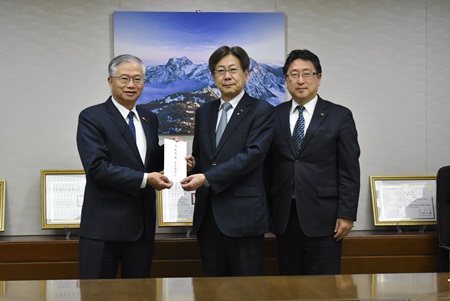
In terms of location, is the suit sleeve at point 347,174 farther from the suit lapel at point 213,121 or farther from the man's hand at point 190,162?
the man's hand at point 190,162

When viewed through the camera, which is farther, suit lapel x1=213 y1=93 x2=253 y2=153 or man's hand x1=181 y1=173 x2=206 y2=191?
suit lapel x1=213 y1=93 x2=253 y2=153

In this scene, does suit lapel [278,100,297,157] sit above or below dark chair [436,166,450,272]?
above

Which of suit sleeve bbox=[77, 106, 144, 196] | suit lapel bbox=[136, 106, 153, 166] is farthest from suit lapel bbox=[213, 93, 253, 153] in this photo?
suit sleeve bbox=[77, 106, 144, 196]

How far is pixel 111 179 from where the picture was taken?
3.22 meters

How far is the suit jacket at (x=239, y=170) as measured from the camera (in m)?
3.33

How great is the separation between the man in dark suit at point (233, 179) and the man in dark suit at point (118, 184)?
0.27 meters

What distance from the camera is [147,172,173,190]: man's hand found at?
3270 mm


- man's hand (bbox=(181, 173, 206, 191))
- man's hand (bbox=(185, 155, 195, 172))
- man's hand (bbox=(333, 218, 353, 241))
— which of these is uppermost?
man's hand (bbox=(185, 155, 195, 172))

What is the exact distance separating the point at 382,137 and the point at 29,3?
2.73 meters

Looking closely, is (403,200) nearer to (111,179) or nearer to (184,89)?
(184,89)

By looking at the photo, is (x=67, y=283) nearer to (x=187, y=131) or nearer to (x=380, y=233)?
(x=187, y=131)

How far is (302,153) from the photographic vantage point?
3559 millimetres

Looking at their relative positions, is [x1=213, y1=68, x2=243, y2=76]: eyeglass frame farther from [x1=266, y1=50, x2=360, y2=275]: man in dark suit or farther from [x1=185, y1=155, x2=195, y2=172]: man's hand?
[x1=185, y1=155, x2=195, y2=172]: man's hand

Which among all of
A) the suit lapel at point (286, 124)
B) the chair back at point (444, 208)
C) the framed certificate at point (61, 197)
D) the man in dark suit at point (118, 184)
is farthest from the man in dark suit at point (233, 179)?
the chair back at point (444, 208)
